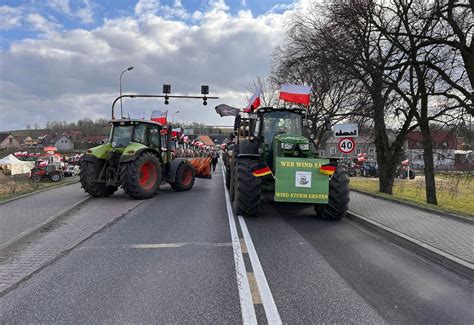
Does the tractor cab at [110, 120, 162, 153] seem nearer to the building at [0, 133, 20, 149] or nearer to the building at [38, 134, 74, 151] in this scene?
the building at [38, 134, 74, 151]

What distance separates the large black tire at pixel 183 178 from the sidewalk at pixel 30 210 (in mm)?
3537

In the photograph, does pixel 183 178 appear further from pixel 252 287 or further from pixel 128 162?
pixel 252 287

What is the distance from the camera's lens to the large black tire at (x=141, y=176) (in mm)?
12297

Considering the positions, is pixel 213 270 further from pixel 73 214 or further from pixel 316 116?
pixel 316 116

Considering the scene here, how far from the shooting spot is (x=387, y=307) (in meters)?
4.23

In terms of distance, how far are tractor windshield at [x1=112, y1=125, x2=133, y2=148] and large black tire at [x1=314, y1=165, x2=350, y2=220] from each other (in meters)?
7.76

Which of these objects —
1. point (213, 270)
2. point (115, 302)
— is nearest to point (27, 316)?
point (115, 302)

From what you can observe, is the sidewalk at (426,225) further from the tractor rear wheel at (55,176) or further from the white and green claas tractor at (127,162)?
the tractor rear wheel at (55,176)

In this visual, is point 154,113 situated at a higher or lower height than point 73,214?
higher

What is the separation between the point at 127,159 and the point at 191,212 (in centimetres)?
332

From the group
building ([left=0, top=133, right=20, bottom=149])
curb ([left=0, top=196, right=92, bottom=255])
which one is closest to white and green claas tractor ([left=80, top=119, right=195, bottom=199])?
curb ([left=0, top=196, right=92, bottom=255])

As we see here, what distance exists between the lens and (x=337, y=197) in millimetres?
9148

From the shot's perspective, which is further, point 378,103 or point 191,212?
point 378,103

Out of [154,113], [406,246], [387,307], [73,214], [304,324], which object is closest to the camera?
[304,324]
